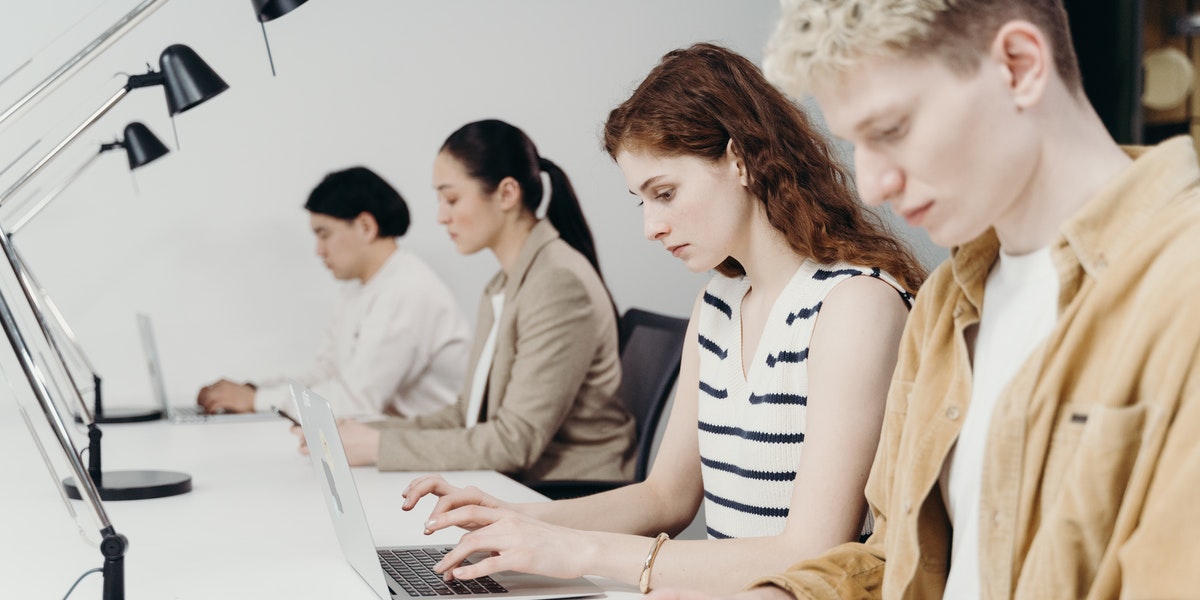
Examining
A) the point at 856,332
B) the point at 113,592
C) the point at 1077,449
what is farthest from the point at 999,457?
the point at 113,592

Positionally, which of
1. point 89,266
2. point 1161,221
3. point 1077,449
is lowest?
point 89,266

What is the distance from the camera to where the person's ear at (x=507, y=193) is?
2461mm

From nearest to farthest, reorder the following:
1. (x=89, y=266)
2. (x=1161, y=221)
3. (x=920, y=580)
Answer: (x=1161, y=221)
(x=920, y=580)
(x=89, y=266)

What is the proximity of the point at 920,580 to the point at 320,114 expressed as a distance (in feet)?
10.8

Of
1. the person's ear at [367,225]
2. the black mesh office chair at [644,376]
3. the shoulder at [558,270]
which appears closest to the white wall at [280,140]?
the person's ear at [367,225]

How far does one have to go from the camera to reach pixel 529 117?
407 cm

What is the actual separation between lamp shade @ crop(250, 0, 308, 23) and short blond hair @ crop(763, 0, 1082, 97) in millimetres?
1009

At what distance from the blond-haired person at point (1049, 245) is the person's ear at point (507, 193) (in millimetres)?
1601

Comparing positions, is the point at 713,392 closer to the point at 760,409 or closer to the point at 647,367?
the point at 760,409

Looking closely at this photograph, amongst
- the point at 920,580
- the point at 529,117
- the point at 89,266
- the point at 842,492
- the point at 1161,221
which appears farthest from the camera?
the point at 529,117

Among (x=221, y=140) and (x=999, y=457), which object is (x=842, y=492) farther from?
(x=221, y=140)

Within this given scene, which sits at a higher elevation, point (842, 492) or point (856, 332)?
point (856, 332)

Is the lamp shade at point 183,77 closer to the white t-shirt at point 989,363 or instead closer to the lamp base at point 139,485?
the lamp base at point 139,485

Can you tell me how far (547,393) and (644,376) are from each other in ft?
0.89
